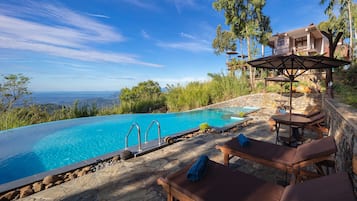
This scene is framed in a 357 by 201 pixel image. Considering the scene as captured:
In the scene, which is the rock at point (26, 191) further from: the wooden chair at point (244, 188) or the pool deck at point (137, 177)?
the wooden chair at point (244, 188)

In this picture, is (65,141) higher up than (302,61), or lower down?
lower down

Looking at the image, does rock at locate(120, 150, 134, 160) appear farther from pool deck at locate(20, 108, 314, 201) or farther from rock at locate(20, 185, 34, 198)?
rock at locate(20, 185, 34, 198)

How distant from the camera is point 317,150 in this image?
2314mm

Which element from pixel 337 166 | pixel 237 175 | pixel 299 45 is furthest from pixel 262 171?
pixel 299 45

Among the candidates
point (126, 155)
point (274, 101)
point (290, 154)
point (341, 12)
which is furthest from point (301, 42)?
point (126, 155)

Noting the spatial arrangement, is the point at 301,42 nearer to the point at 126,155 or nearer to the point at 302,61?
the point at 302,61

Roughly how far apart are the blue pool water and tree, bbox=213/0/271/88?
31.9 feet

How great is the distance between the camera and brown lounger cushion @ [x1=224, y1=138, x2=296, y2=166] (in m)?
2.55

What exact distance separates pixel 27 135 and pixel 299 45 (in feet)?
86.3

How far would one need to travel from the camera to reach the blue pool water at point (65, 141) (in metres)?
4.52

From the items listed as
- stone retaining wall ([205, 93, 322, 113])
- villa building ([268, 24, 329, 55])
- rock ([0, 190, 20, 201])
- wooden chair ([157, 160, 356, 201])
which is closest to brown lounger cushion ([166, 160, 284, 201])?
wooden chair ([157, 160, 356, 201])

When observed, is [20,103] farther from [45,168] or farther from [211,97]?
[211,97]

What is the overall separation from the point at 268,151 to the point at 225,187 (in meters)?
1.34

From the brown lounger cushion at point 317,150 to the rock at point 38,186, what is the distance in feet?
13.0
